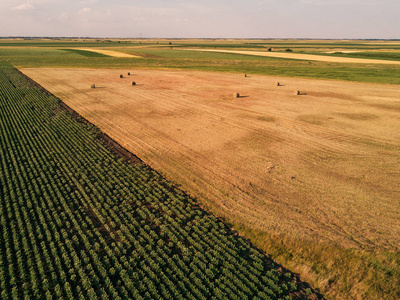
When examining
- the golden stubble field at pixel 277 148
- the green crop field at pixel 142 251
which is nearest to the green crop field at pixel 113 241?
the green crop field at pixel 142 251

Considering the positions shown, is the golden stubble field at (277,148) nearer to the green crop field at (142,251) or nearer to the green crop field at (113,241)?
the green crop field at (142,251)

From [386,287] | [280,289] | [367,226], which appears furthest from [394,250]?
[280,289]

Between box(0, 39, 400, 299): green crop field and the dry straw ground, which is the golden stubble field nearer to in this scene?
the dry straw ground

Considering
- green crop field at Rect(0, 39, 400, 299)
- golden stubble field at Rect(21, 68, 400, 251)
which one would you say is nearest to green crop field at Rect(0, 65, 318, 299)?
green crop field at Rect(0, 39, 400, 299)

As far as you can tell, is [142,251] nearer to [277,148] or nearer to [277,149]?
[277,149]

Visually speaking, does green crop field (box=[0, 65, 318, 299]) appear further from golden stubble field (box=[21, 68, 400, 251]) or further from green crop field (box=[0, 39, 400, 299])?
golden stubble field (box=[21, 68, 400, 251])

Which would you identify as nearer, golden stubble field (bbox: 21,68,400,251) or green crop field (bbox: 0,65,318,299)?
green crop field (bbox: 0,65,318,299)

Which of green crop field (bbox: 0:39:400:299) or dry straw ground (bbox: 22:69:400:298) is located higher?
dry straw ground (bbox: 22:69:400:298)
